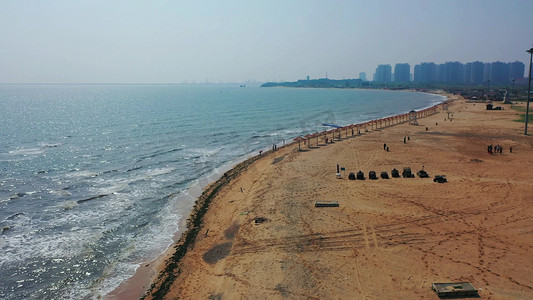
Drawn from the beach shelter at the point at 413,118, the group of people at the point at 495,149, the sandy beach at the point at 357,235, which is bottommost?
the sandy beach at the point at 357,235

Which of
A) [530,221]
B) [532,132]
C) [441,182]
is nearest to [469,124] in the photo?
[532,132]

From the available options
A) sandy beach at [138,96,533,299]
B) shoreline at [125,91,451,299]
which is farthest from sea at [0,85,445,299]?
sandy beach at [138,96,533,299]

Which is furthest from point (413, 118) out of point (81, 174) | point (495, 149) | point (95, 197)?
point (95, 197)

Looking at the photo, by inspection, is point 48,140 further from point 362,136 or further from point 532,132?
point 532,132

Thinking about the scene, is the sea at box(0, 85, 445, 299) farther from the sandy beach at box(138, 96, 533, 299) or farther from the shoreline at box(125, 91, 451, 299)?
the sandy beach at box(138, 96, 533, 299)

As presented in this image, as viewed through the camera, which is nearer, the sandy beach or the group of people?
the sandy beach

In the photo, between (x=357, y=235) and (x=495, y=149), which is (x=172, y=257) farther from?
(x=495, y=149)

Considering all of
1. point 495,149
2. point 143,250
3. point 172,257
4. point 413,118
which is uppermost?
point 413,118

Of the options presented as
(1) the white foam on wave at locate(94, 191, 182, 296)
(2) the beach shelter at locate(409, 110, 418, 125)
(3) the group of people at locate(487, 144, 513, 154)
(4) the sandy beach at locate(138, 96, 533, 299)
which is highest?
(2) the beach shelter at locate(409, 110, 418, 125)

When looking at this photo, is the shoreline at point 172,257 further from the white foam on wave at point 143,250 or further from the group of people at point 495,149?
the group of people at point 495,149

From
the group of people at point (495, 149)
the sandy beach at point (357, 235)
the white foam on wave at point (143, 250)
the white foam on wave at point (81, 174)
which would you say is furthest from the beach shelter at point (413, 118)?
the white foam on wave at point (81, 174)
